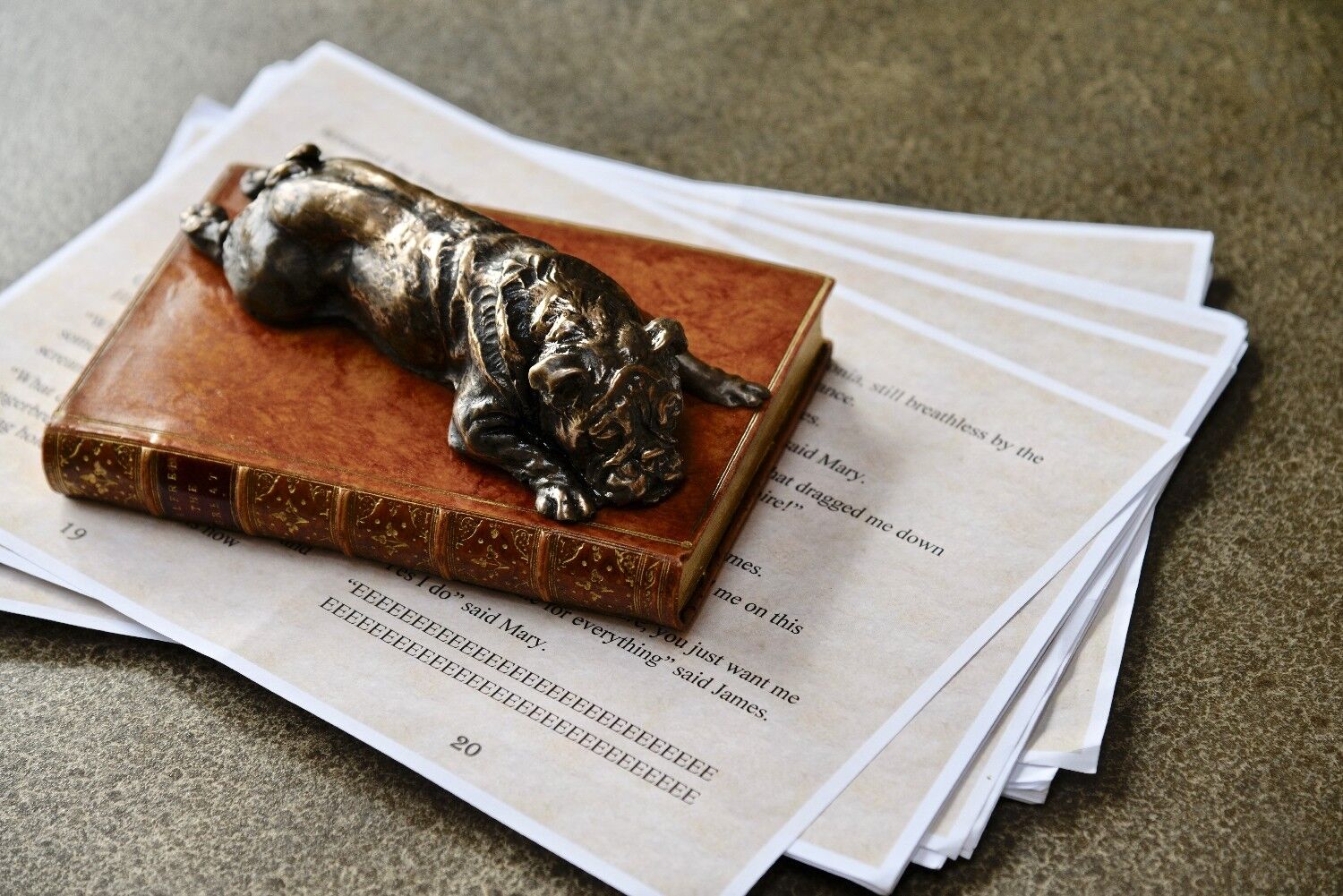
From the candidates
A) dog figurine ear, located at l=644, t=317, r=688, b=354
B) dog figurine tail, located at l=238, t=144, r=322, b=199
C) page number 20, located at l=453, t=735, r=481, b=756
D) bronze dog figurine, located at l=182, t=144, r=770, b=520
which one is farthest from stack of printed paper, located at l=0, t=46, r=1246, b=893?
dog figurine tail, located at l=238, t=144, r=322, b=199

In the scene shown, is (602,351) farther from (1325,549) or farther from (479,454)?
(1325,549)

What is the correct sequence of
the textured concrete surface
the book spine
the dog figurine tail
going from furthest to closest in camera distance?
the dog figurine tail → the book spine → the textured concrete surface

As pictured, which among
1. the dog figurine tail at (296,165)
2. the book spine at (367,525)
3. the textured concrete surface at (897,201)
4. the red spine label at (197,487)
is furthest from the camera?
the dog figurine tail at (296,165)

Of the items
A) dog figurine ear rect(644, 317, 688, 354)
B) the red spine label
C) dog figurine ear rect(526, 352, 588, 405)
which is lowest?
the red spine label

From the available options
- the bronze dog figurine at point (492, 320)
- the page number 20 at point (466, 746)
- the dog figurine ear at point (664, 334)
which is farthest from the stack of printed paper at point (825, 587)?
the dog figurine ear at point (664, 334)

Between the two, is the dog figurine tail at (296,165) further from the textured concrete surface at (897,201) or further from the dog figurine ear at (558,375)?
the textured concrete surface at (897,201)

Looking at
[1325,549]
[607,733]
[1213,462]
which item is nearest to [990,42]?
[1213,462]

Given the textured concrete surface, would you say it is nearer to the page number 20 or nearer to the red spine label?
the page number 20
